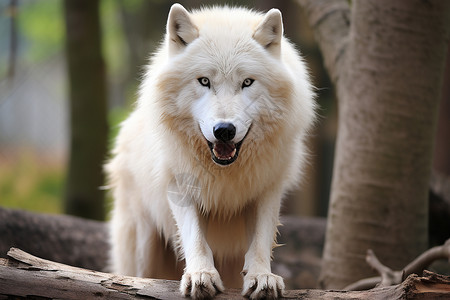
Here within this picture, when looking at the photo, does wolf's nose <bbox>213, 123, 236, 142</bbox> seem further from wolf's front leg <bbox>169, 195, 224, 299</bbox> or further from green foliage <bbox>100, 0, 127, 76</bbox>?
green foliage <bbox>100, 0, 127, 76</bbox>

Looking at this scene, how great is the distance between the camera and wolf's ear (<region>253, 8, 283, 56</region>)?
3202 millimetres

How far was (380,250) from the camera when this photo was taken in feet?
14.4

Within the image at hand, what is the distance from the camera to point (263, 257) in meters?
3.20

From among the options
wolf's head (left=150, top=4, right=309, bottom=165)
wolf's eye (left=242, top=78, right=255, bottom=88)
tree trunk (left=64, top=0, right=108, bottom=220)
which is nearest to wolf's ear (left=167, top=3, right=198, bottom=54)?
wolf's head (left=150, top=4, right=309, bottom=165)

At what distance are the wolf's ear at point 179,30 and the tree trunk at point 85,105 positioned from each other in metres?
3.93

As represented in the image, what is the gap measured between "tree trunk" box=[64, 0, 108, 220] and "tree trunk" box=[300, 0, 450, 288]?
3.73m

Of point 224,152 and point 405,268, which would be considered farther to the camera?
point 405,268

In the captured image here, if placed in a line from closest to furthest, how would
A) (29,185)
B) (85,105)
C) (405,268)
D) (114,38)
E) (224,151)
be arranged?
(224,151)
(405,268)
(85,105)
(29,185)
(114,38)

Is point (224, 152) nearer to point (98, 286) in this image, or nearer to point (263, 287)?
Result: point (263, 287)

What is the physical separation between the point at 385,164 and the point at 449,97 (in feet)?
13.0

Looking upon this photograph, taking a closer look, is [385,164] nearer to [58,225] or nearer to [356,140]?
[356,140]

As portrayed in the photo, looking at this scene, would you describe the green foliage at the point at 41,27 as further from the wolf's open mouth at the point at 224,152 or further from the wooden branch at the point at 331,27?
the wolf's open mouth at the point at 224,152

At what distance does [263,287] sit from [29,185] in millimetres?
8743

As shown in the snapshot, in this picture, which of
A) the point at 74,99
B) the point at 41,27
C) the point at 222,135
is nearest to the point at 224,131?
the point at 222,135
